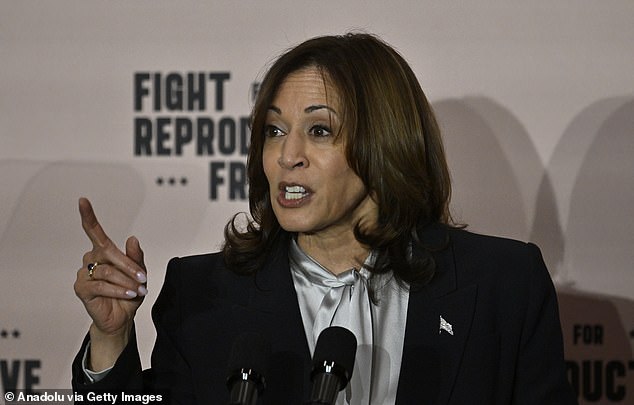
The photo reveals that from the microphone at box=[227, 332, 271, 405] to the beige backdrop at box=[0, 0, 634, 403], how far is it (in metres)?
1.29

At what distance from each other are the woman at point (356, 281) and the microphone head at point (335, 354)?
19.9 inches

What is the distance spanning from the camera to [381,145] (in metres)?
1.75

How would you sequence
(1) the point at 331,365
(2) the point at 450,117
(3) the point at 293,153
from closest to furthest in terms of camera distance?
(1) the point at 331,365, (3) the point at 293,153, (2) the point at 450,117

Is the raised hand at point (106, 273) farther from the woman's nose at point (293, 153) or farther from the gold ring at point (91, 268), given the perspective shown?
the woman's nose at point (293, 153)

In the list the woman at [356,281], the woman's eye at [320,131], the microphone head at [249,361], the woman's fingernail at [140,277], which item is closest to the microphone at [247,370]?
the microphone head at [249,361]

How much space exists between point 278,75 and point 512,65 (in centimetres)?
87

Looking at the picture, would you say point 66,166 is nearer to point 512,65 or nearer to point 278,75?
point 278,75

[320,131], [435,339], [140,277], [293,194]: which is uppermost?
[320,131]

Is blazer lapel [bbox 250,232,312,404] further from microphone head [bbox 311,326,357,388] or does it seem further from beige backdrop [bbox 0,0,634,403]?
beige backdrop [bbox 0,0,634,403]

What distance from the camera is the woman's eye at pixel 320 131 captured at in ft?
5.68

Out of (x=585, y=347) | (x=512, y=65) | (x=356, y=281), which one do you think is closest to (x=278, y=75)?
(x=356, y=281)

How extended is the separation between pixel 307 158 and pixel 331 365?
64cm

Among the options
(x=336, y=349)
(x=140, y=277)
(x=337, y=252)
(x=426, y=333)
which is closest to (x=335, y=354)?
(x=336, y=349)

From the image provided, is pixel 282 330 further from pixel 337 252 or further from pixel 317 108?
pixel 317 108
